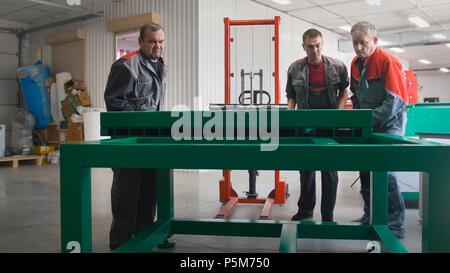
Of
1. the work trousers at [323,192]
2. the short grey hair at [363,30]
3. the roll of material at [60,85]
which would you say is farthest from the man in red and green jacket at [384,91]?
the roll of material at [60,85]

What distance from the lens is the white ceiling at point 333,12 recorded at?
817 centimetres

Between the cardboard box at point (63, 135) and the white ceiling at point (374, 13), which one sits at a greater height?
the white ceiling at point (374, 13)

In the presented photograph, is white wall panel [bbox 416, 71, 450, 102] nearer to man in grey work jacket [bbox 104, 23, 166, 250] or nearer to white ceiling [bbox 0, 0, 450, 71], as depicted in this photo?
white ceiling [bbox 0, 0, 450, 71]

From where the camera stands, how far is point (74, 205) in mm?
1241

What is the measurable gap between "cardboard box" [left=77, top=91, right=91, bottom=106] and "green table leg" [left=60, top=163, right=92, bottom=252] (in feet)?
23.8

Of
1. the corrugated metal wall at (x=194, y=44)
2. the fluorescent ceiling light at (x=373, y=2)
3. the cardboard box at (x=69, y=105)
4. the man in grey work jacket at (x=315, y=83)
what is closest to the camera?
the man in grey work jacket at (x=315, y=83)

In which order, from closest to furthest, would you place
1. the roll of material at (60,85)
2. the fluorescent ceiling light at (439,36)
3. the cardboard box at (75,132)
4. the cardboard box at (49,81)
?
the cardboard box at (75,132) < the roll of material at (60,85) < the cardboard box at (49,81) < the fluorescent ceiling light at (439,36)

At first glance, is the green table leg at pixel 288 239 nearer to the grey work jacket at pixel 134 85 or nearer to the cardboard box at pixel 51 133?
the grey work jacket at pixel 134 85

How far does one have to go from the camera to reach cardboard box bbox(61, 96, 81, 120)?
8.02m

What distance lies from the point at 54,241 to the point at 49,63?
7976 mm

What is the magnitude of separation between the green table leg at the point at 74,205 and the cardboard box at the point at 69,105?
7271mm

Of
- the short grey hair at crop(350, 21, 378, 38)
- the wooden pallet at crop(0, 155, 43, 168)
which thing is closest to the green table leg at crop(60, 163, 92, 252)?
the short grey hair at crop(350, 21, 378, 38)

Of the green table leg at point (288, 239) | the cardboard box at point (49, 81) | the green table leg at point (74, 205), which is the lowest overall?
the green table leg at point (288, 239)
